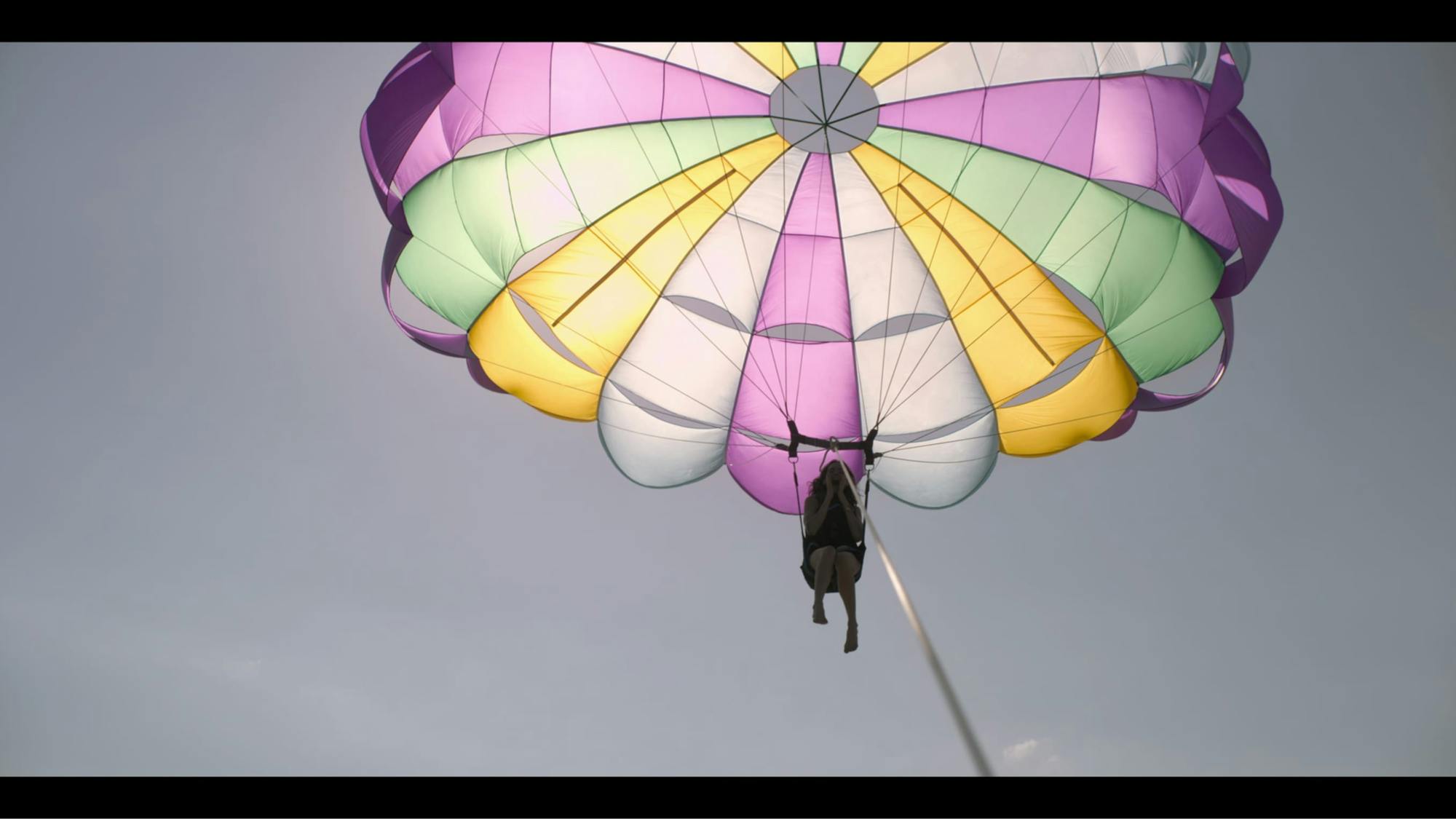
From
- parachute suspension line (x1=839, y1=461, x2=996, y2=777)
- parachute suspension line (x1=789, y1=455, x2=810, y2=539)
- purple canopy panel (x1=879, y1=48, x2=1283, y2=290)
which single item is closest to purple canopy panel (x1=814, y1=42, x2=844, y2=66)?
purple canopy panel (x1=879, y1=48, x2=1283, y2=290)

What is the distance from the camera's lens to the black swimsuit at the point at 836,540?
5090 millimetres

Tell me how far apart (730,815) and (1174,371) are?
5573 millimetres

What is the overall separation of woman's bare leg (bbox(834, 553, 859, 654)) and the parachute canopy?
860 millimetres

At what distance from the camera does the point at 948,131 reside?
5.82 m

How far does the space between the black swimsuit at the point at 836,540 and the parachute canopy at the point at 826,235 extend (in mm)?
600

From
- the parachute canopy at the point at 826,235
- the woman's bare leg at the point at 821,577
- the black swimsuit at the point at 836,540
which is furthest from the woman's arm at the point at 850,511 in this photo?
the parachute canopy at the point at 826,235

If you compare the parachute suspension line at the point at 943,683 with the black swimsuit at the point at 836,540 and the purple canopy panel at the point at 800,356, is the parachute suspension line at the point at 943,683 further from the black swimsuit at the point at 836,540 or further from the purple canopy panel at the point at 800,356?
the purple canopy panel at the point at 800,356

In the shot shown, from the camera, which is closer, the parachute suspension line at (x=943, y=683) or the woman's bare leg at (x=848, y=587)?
the parachute suspension line at (x=943, y=683)

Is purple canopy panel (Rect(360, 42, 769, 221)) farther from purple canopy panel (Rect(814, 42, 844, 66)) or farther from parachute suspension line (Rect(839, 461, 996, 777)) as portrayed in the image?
parachute suspension line (Rect(839, 461, 996, 777))

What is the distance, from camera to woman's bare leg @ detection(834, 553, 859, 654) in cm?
495

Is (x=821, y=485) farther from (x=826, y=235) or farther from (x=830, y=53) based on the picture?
(x=830, y=53)

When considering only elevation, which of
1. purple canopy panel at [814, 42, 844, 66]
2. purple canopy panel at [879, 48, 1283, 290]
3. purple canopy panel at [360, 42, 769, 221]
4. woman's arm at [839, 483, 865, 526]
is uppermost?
purple canopy panel at [360, 42, 769, 221]
